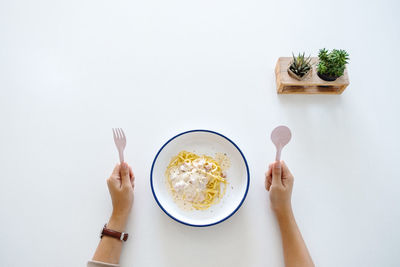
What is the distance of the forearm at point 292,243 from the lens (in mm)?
937

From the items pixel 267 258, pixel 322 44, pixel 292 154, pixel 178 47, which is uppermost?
pixel 322 44

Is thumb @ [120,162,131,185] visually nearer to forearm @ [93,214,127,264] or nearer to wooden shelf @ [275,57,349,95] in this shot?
forearm @ [93,214,127,264]

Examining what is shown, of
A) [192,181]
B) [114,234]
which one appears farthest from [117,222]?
[192,181]

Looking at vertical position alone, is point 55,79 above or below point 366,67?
below

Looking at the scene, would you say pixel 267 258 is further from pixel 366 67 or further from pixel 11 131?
pixel 11 131

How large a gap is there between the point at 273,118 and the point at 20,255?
46.5 inches

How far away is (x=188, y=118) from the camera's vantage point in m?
1.14

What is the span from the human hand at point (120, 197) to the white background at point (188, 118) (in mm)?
50

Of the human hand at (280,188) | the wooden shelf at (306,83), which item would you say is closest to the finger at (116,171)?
the human hand at (280,188)

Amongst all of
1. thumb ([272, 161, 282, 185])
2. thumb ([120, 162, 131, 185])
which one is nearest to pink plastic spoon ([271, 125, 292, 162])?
thumb ([272, 161, 282, 185])

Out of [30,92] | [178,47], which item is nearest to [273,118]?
[178,47]

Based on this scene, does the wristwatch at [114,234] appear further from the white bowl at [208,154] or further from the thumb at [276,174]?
the thumb at [276,174]

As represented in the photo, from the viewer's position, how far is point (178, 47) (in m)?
1.24

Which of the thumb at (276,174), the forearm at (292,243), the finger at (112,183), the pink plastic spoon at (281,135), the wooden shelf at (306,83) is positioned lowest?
the forearm at (292,243)
